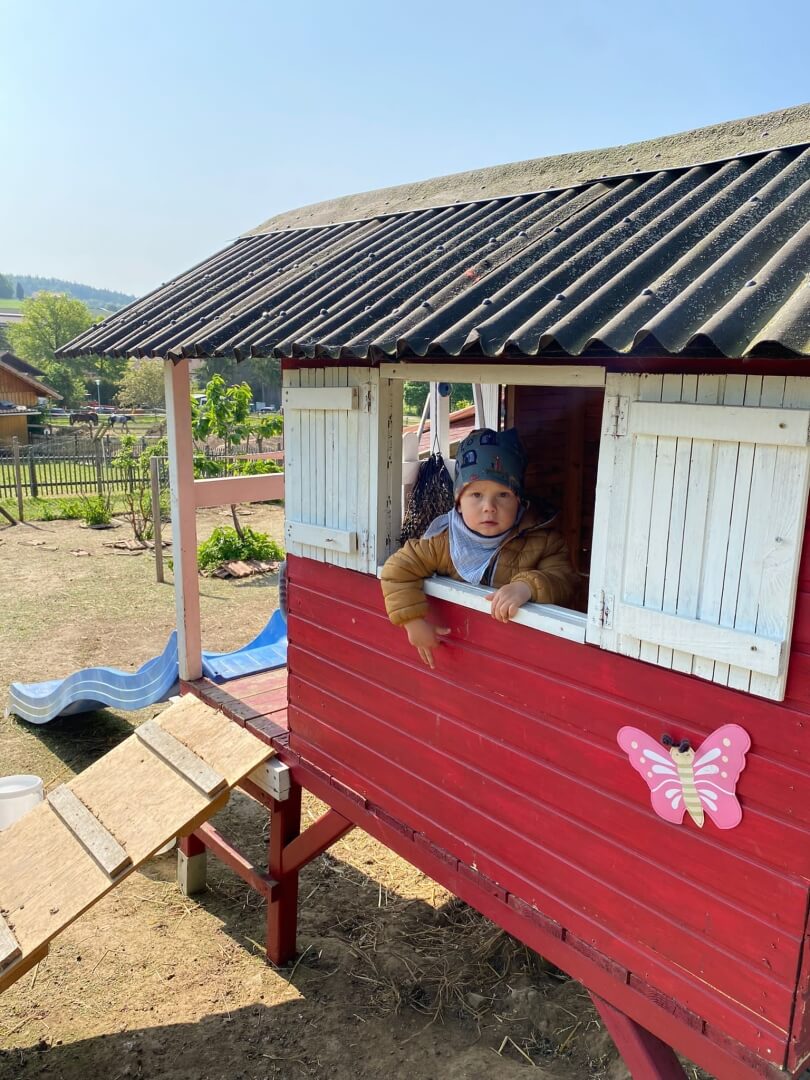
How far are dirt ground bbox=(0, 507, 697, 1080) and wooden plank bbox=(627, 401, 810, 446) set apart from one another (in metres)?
3.40

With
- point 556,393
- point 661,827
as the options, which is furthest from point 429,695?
point 556,393

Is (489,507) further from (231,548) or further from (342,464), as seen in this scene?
(231,548)

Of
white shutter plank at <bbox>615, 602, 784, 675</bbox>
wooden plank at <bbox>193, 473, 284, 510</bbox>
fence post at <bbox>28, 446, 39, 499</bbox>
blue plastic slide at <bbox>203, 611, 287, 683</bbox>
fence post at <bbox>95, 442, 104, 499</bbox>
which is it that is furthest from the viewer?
fence post at <bbox>95, 442, 104, 499</bbox>

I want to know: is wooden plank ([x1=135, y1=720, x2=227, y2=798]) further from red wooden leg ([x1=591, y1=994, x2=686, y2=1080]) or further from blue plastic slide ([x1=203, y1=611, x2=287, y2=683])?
red wooden leg ([x1=591, y1=994, x2=686, y2=1080])

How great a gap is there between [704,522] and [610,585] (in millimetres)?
393

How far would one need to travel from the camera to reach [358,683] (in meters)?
3.76

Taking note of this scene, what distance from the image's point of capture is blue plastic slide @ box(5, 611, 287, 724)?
18.9ft

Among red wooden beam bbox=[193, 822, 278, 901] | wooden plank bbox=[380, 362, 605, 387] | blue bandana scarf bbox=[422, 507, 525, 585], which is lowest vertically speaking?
red wooden beam bbox=[193, 822, 278, 901]

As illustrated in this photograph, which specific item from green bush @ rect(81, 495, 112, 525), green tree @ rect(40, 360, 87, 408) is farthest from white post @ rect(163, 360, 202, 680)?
green tree @ rect(40, 360, 87, 408)

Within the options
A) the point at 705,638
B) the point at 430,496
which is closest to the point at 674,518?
the point at 705,638

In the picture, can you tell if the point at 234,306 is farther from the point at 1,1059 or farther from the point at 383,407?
the point at 1,1059

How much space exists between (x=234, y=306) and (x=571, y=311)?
2257 mm

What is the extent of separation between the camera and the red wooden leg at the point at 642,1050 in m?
2.73

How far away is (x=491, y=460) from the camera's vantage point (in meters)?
3.09
